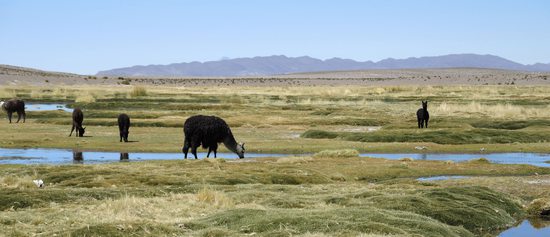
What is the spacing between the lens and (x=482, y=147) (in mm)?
39219

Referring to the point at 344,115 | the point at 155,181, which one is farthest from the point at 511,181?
the point at 344,115

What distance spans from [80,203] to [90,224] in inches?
148

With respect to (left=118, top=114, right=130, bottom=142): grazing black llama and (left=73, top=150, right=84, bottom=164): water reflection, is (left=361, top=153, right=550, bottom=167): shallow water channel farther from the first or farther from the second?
(left=73, top=150, right=84, bottom=164): water reflection

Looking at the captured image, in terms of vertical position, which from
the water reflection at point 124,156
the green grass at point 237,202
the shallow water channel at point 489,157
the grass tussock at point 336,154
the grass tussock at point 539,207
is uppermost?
the green grass at point 237,202

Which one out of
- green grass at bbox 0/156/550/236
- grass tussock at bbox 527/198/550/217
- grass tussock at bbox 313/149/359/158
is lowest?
grass tussock at bbox 313/149/359/158

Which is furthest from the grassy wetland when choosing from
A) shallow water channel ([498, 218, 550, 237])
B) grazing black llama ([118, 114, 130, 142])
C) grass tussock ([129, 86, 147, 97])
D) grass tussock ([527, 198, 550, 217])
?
grass tussock ([129, 86, 147, 97])

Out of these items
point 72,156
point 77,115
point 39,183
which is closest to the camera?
point 39,183

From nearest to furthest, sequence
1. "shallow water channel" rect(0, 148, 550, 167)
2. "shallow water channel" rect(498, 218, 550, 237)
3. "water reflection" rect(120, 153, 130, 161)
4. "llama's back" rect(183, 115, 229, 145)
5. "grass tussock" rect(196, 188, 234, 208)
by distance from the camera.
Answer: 1. "grass tussock" rect(196, 188, 234, 208)
2. "shallow water channel" rect(498, 218, 550, 237)
3. "llama's back" rect(183, 115, 229, 145)
4. "shallow water channel" rect(0, 148, 550, 167)
5. "water reflection" rect(120, 153, 130, 161)

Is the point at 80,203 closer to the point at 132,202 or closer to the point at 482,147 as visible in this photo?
the point at 132,202

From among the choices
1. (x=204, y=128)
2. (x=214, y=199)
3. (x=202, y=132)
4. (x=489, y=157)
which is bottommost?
(x=489, y=157)

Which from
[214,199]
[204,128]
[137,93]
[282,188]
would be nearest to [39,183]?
[214,199]

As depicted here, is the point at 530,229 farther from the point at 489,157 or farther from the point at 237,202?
the point at 489,157

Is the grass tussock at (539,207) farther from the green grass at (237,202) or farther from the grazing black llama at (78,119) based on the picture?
the grazing black llama at (78,119)

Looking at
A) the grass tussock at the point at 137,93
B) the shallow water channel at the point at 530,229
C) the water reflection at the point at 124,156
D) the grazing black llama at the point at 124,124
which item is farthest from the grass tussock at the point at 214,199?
the grass tussock at the point at 137,93
